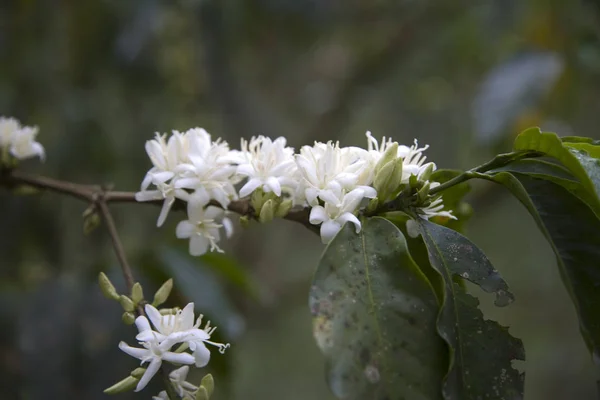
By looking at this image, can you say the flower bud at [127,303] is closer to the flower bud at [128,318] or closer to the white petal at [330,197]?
the flower bud at [128,318]

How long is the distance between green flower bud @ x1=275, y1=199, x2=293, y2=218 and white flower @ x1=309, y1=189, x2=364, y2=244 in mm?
55

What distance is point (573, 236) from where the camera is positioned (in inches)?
26.5

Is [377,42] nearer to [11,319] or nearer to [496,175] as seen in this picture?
[11,319]

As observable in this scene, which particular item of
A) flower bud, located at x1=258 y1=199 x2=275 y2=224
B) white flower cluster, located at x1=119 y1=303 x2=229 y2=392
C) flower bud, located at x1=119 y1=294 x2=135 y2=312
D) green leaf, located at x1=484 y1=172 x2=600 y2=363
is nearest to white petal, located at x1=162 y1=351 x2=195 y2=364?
white flower cluster, located at x1=119 y1=303 x2=229 y2=392

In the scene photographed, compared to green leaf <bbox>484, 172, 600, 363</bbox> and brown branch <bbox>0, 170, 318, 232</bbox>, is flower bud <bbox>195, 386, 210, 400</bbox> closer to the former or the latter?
brown branch <bbox>0, 170, 318, 232</bbox>

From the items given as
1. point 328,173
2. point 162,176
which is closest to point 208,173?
point 162,176

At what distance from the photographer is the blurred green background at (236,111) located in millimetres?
1600

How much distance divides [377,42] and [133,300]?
281cm

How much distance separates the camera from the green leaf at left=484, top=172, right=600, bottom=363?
2.09ft

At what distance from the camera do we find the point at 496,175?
71cm

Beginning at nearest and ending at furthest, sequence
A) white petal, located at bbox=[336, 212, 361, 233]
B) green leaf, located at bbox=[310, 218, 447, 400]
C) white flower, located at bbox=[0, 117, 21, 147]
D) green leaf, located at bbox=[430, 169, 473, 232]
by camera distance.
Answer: green leaf, located at bbox=[310, 218, 447, 400] < white petal, located at bbox=[336, 212, 361, 233] < green leaf, located at bbox=[430, 169, 473, 232] < white flower, located at bbox=[0, 117, 21, 147]

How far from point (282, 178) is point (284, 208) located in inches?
1.7

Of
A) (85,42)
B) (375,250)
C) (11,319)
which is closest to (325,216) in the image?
(375,250)

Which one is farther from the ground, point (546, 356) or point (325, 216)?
point (546, 356)
